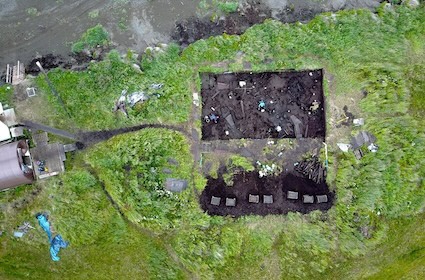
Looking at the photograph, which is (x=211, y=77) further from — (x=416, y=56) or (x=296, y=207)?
(x=416, y=56)

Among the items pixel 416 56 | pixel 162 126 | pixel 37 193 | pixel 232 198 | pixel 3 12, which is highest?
pixel 3 12

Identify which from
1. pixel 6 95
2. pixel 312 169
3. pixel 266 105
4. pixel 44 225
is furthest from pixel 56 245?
pixel 312 169

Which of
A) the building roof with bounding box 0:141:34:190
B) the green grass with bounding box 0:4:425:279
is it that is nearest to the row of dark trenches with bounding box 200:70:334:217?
the green grass with bounding box 0:4:425:279

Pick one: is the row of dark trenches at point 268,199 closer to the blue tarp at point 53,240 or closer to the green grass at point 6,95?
the blue tarp at point 53,240

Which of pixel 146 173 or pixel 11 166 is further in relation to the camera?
pixel 146 173

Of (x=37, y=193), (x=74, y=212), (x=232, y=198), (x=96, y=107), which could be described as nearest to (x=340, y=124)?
(x=232, y=198)

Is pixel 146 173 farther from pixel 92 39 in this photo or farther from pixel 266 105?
pixel 92 39
